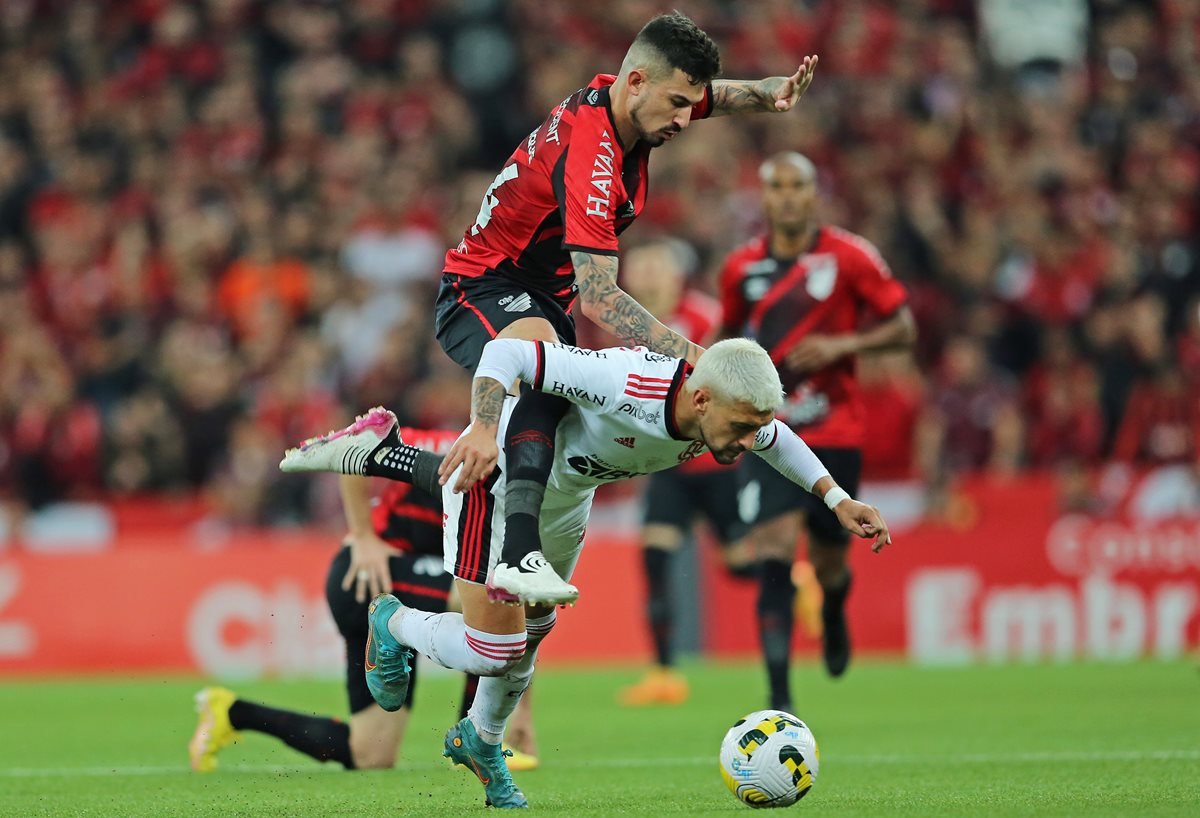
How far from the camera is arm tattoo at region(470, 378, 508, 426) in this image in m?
6.28

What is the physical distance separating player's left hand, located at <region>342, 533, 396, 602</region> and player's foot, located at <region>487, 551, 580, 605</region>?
1.79 m

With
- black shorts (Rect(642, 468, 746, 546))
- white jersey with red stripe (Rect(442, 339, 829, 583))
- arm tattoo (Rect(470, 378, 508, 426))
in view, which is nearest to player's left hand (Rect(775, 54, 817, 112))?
white jersey with red stripe (Rect(442, 339, 829, 583))

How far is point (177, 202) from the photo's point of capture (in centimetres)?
1945

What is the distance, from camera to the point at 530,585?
604 centimetres

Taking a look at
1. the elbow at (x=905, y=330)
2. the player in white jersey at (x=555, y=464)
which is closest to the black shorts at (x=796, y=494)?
the elbow at (x=905, y=330)

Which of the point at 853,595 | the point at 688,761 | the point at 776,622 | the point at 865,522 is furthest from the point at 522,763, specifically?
the point at 853,595

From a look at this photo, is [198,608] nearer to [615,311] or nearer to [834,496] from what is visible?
[615,311]

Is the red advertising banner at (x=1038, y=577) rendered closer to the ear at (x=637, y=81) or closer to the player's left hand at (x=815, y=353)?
the player's left hand at (x=815, y=353)

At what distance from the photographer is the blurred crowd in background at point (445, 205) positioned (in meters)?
16.4

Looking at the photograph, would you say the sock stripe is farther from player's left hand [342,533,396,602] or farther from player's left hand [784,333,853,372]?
player's left hand [784,333,853,372]

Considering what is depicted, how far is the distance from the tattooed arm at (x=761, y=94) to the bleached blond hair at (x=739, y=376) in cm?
151

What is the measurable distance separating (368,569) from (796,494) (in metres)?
2.94

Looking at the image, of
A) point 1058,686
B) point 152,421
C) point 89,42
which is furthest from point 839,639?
point 89,42

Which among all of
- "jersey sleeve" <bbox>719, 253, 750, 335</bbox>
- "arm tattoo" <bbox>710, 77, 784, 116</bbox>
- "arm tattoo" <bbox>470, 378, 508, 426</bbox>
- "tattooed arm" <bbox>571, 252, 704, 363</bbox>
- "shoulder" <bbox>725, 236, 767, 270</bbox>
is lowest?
"arm tattoo" <bbox>470, 378, 508, 426</bbox>
